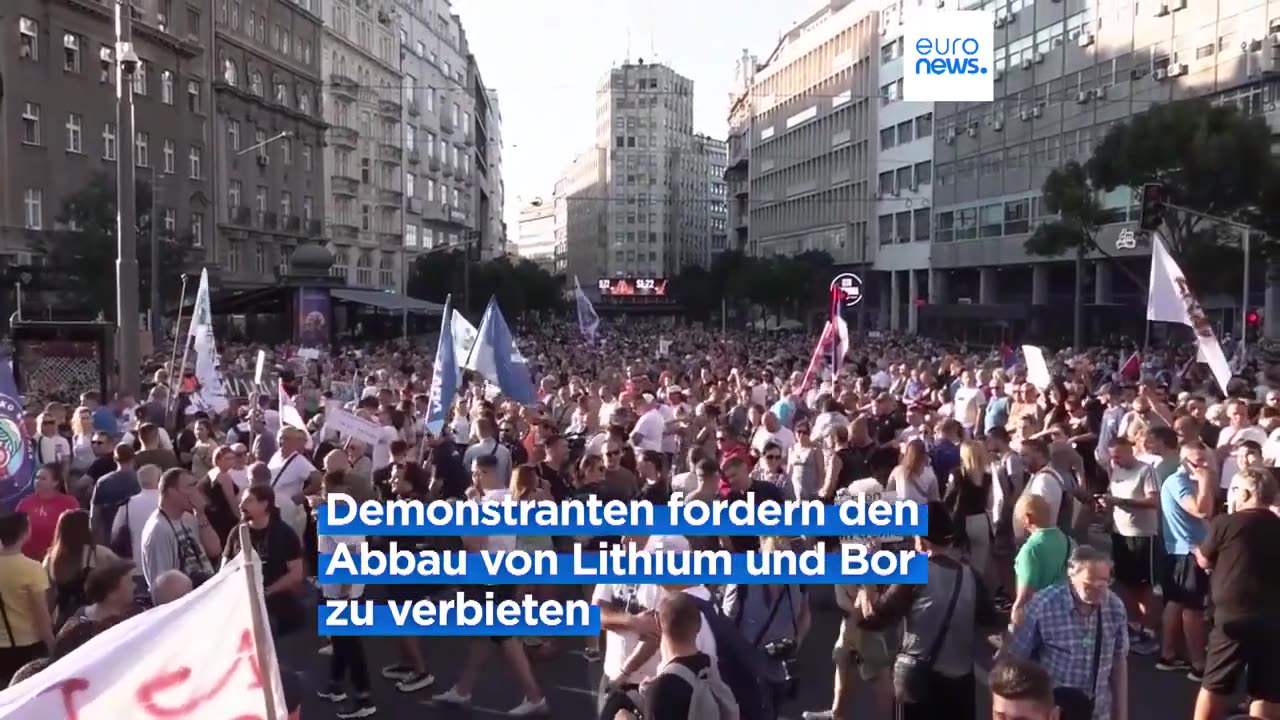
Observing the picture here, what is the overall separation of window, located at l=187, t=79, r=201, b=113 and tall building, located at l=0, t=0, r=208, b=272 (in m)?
0.04

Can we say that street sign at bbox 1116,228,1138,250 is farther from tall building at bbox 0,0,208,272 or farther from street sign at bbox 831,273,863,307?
tall building at bbox 0,0,208,272

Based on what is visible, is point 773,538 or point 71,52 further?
point 71,52

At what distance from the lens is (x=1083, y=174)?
3766 cm

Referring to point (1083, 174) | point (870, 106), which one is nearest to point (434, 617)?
point (1083, 174)

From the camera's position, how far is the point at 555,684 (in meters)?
8.64

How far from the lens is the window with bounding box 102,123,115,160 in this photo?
45656 millimetres

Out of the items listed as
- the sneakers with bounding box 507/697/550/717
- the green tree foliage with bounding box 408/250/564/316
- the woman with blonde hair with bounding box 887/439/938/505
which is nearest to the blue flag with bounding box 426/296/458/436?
the sneakers with bounding box 507/697/550/717

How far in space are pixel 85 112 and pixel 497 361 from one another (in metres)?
36.2

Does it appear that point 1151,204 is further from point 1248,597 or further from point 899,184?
point 899,184

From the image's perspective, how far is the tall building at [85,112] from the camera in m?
39.9

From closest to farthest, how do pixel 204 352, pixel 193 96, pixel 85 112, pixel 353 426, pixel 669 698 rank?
pixel 669 698 < pixel 353 426 < pixel 204 352 < pixel 85 112 < pixel 193 96

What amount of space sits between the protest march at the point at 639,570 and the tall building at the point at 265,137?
1789 inches

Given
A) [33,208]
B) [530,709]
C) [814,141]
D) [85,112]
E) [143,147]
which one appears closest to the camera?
[530,709]

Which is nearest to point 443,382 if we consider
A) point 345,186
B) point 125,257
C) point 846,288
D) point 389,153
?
point 125,257
